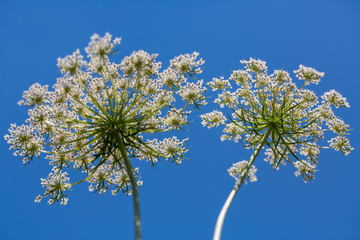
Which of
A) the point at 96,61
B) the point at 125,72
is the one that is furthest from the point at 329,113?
the point at 96,61

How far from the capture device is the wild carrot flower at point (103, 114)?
8.96 metres

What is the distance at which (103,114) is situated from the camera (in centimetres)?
963

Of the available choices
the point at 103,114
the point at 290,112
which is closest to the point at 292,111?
the point at 290,112

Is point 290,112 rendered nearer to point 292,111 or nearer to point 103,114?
point 292,111

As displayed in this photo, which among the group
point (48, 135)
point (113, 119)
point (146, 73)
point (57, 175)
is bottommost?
point (57, 175)

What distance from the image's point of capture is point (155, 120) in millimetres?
10586

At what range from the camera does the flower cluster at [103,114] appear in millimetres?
8961

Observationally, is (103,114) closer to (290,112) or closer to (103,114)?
Result: (103,114)

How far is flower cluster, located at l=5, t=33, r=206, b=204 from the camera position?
353 inches

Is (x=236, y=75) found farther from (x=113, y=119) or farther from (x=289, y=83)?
(x=113, y=119)

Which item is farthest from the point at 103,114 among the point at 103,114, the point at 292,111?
the point at 292,111

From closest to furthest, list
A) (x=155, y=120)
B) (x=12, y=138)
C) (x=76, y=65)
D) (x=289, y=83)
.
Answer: (x=76, y=65), (x=12, y=138), (x=155, y=120), (x=289, y=83)

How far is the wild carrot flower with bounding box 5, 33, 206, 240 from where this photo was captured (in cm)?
896

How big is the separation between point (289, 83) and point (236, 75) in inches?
91.8
